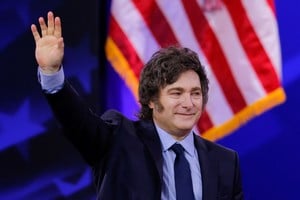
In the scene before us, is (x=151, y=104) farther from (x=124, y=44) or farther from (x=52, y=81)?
(x=124, y=44)

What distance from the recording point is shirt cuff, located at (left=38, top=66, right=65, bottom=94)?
1.11m

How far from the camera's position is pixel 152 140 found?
1.25m

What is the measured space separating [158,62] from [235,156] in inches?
10.9

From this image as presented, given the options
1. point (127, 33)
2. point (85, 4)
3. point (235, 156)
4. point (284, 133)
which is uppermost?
point (85, 4)

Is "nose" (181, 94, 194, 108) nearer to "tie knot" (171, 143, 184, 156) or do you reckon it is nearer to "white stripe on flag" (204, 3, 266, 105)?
"tie knot" (171, 143, 184, 156)

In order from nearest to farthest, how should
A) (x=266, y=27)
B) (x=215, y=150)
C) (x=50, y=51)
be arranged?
(x=50, y=51)
(x=215, y=150)
(x=266, y=27)

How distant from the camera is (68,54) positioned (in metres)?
2.33

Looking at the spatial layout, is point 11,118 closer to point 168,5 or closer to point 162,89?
point 168,5

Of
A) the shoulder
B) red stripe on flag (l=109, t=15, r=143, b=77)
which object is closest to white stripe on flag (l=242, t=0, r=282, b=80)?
red stripe on flag (l=109, t=15, r=143, b=77)

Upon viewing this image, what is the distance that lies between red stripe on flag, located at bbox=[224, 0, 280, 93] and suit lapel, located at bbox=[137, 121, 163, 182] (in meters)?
1.11

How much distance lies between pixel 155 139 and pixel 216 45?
3.78ft

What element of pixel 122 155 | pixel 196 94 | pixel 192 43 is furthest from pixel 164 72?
pixel 192 43

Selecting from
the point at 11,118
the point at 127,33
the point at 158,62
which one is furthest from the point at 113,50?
the point at 158,62

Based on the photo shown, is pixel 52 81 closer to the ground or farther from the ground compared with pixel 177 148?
farther from the ground
